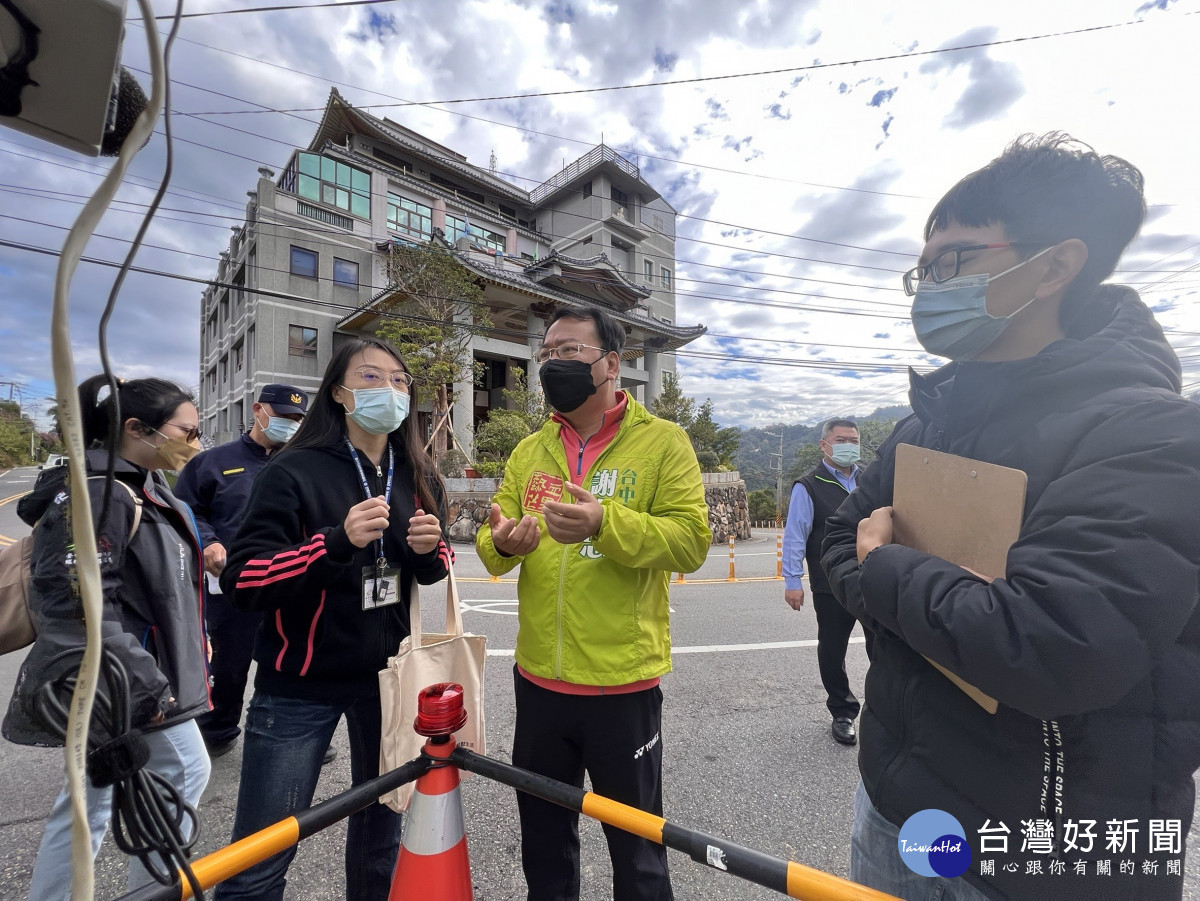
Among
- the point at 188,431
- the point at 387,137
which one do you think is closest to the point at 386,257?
the point at 387,137

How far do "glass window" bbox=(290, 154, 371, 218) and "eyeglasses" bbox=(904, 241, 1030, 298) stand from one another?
27.3 metres

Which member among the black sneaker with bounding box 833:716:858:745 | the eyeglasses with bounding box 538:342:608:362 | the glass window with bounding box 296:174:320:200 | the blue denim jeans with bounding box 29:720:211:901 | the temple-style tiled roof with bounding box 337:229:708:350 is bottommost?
the black sneaker with bounding box 833:716:858:745

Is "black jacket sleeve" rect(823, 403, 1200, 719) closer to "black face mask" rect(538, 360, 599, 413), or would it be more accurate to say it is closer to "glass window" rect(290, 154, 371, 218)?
"black face mask" rect(538, 360, 599, 413)

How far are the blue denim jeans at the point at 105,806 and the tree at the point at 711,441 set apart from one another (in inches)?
870

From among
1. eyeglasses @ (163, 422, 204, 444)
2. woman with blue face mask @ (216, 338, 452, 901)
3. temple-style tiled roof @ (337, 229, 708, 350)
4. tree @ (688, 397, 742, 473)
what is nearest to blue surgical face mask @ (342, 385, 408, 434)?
woman with blue face mask @ (216, 338, 452, 901)

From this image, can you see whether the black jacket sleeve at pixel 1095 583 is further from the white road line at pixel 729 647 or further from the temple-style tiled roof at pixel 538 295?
the temple-style tiled roof at pixel 538 295

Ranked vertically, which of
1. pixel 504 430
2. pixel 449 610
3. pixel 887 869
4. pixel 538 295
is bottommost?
pixel 887 869

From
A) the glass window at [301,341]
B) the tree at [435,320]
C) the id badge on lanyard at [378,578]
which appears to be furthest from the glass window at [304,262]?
the id badge on lanyard at [378,578]

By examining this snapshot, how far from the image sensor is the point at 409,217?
84.1 feet

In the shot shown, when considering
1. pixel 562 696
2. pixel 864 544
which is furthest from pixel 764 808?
pixel 864 544

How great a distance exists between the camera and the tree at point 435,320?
1617 cm

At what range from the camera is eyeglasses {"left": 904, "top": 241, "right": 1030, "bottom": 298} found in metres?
1.19

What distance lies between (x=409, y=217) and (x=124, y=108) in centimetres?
2872

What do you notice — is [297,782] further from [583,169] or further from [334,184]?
[583,169]
